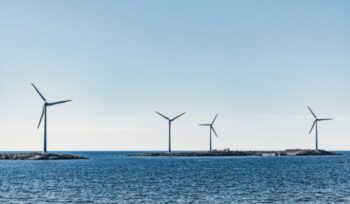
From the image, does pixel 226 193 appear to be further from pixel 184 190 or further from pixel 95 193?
pixel 95 193

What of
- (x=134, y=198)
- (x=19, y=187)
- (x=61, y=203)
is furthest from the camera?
(x=19, y=187)

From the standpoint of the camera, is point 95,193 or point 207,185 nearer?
point 95,193

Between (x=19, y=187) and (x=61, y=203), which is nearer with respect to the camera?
(x=61, y=203)

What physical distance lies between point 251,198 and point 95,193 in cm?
2393

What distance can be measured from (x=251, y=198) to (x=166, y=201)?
463 inches

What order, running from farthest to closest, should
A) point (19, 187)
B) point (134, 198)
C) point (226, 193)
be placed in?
point (19, 187) → point (226, 193) → point (134, 198)

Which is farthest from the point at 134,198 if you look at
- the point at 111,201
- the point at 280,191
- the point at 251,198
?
the point at 280,191

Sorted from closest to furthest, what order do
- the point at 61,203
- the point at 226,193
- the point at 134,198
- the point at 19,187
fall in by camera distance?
the point at 61,203, the point at 134,198, the point at 226,193, the point at 19,187

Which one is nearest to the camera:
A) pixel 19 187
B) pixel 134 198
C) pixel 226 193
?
pixel 134 198

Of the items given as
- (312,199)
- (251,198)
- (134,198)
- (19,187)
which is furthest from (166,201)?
(19,187)

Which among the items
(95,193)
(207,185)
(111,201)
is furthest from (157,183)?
(111,201)

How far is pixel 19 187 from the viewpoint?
104 meters

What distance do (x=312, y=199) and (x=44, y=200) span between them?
1409 inches

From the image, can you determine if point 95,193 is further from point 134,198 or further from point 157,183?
point 157,183
